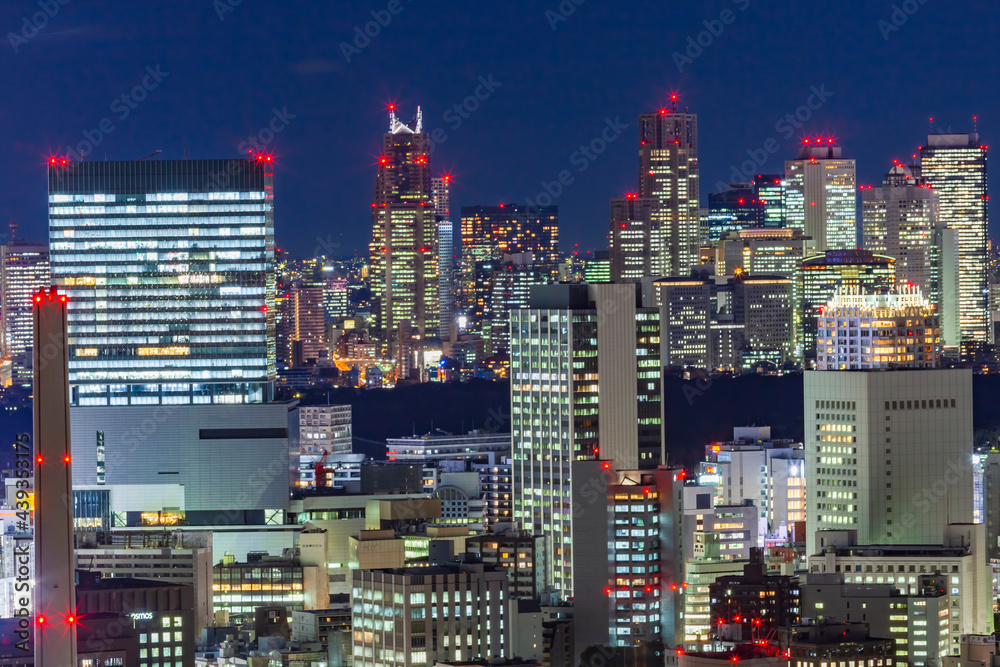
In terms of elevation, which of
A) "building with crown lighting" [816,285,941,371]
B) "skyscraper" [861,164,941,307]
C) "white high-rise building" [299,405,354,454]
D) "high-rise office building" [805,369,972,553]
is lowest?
"white high-rise building" [299,405,354,454]

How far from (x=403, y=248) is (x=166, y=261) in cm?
10485

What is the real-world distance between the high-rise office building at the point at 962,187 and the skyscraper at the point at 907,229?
366 centimetres

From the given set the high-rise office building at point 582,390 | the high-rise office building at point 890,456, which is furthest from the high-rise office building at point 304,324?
the high-rise office building at point 890,456

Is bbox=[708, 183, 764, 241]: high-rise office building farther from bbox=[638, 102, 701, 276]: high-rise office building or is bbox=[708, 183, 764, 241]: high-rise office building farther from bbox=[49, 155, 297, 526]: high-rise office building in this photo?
bbox=[49, 155, 297, 526]: high-rise office building

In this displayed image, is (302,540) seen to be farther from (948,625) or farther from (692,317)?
(692,317)

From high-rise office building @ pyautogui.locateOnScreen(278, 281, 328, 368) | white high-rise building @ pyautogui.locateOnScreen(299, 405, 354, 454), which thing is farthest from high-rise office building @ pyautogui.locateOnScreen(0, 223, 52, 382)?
high-rise office building @ pyautogui.locateOnScreen(278, 281, 328, 368)

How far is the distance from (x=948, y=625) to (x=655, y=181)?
412 ft

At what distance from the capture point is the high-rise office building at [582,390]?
62.1m

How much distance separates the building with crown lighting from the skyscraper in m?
99.7

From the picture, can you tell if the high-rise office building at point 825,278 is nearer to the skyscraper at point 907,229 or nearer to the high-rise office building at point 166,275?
the skyscraper at point 907,229

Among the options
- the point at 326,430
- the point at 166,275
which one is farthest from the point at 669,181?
the point at 166,275

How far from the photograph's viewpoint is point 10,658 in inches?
1426

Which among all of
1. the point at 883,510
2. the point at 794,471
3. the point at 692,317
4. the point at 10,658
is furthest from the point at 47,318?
the point at 692,317

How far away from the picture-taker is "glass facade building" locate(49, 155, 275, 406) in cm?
7494
